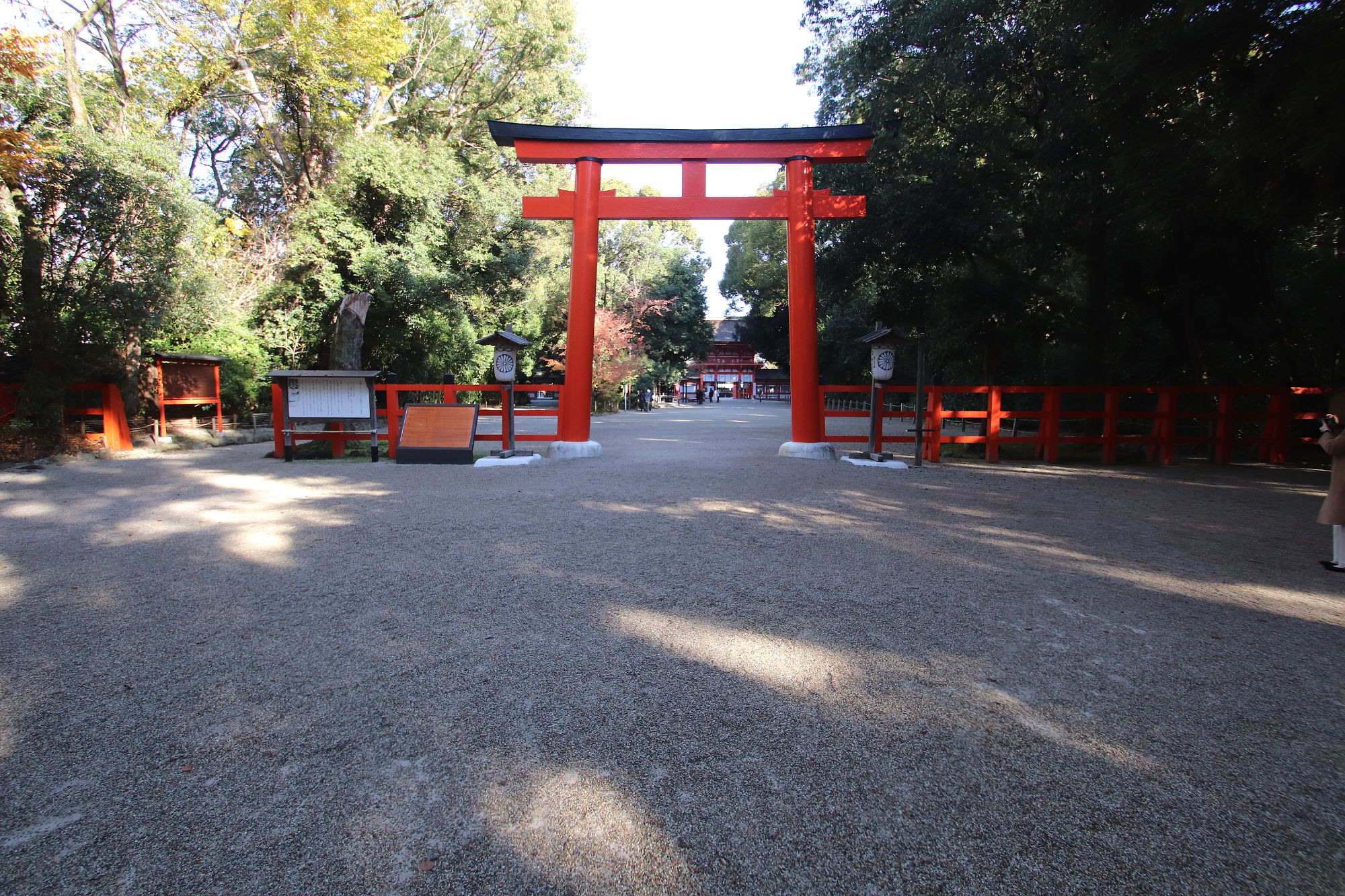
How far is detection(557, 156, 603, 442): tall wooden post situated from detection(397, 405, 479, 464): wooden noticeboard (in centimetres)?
151

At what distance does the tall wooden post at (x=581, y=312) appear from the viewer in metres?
10.4

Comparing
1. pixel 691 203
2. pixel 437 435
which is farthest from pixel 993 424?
pixel 437 435

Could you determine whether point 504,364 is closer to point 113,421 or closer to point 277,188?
point 113,421

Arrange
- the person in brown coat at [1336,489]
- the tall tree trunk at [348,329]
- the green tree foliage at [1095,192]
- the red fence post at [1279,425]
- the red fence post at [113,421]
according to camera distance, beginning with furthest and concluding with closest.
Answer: the tall tree trunk at [348,329] → the red fence post at [113,421] → the red fence post at [1279,425] → the green tree foliage at [1095,192] → the person in brown coat at [1336,489]

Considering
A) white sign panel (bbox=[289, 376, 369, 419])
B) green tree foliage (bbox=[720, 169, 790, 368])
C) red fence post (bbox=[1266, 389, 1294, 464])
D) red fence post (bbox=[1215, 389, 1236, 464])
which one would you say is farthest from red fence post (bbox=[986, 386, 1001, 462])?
green tree foliage (bbox=[720, 169, 790, 368])

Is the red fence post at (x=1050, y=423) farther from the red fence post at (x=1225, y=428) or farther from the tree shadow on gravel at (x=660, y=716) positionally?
the tree shadow on gravel at (x=660, y=716)

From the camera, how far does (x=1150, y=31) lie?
6.91m

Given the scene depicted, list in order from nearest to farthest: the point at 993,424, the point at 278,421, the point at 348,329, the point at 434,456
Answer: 1. the point at 434,456
2. the point at 278,421
3. the point at 993,424
4. the point at 348,329

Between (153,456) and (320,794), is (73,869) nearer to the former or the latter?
(320,794)

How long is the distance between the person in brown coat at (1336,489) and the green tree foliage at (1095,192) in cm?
339

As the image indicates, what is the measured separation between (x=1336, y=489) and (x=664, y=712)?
4.79 metres

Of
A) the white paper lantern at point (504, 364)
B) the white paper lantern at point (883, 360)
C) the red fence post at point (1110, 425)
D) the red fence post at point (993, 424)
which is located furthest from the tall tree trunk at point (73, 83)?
the red fence post at point (1110, 425)

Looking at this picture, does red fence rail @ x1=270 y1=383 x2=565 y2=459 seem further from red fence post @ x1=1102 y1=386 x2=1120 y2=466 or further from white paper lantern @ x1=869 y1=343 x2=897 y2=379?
red fence post @ x1=1102 y1=386 x2=1120 y2=466

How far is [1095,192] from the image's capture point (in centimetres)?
1023
